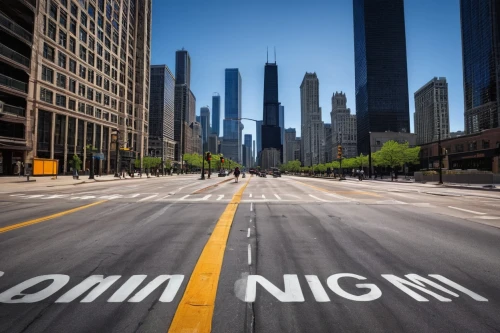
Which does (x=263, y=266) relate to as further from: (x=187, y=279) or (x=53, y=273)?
(x=53, y=273)

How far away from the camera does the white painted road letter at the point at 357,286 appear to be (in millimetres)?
3086

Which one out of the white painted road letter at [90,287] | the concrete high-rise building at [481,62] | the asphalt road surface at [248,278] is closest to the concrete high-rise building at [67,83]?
the asphalt road surface at [248,278]

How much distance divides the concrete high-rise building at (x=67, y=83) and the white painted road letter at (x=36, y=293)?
46.6 metres

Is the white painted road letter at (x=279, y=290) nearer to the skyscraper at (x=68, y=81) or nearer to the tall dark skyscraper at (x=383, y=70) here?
the skyscraper at (x=68, y=81)

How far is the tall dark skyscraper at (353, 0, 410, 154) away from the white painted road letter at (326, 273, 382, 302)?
168474 mm

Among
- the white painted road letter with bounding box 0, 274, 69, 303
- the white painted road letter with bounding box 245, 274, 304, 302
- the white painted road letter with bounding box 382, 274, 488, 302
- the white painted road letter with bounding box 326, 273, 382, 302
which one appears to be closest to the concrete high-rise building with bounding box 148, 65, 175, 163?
the white painted road letter with bounding box 0, 274, 69, 303

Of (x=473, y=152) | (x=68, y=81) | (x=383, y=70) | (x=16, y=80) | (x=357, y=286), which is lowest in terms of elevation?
(x=357, y=286)

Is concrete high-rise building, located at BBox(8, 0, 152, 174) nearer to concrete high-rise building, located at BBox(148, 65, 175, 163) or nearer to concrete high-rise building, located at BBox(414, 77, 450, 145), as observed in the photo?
concrete high-rise building, located at BBox(414, 77, 450, 145)

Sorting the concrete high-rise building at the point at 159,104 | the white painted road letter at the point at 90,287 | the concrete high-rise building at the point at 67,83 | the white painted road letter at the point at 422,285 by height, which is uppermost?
the concrete high-rise building at the point at 159,104

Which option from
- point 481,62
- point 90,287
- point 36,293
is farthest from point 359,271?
point 481,62

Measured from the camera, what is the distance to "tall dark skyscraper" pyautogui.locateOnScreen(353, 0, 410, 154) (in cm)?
16200

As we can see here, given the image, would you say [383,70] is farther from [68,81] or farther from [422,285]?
[422,285]

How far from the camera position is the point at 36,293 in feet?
10.3

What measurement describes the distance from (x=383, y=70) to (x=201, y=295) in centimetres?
18966
